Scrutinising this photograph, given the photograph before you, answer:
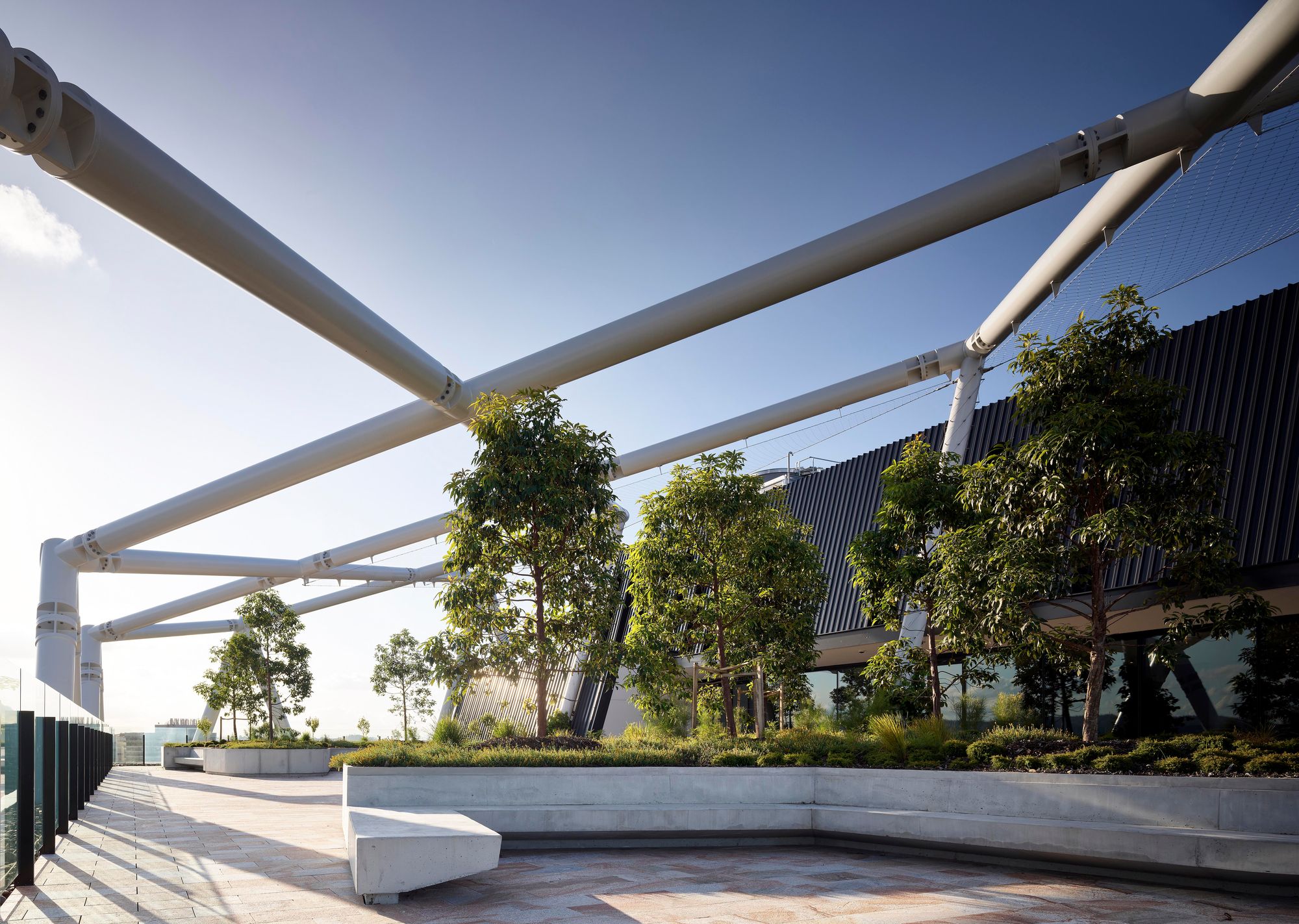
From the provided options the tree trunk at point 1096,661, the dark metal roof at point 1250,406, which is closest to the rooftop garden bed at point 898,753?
the tree trunk at point 1096,661

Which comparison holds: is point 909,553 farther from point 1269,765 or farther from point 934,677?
point 1269,765

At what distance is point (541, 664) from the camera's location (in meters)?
12.8

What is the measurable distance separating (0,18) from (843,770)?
1215 centimetres

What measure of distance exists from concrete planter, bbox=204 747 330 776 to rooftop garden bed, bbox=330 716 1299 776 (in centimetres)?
1599

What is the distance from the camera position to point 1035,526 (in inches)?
419

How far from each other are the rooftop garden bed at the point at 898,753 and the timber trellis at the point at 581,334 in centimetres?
502

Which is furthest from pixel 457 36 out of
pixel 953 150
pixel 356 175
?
pixel 953 150

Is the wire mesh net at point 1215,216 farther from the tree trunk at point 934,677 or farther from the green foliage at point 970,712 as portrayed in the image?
the green foliage at point 970,712

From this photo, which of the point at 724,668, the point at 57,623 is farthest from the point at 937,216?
the point at 57,623

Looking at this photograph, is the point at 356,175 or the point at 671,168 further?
the point at 671,168

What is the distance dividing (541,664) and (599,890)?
5323mm

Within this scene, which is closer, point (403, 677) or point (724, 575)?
point (724, 575)

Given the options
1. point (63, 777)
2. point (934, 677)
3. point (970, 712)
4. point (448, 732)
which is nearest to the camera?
point (63, 777)

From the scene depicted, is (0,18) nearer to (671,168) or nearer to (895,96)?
(671,168)
